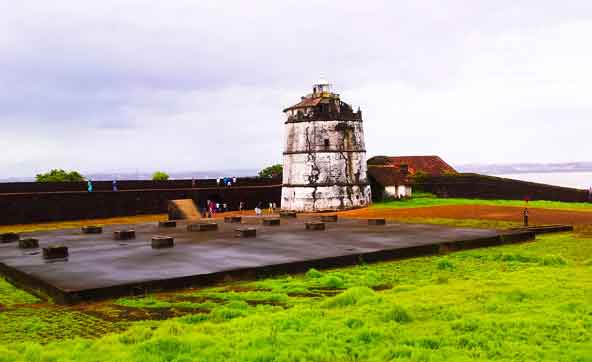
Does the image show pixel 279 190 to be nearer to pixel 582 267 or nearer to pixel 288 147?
pixel 288 147

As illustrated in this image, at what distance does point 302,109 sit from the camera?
37.4 m

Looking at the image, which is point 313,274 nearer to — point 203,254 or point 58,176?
point 203,254

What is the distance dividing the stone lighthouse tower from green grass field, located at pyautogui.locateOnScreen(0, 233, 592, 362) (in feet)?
82.1

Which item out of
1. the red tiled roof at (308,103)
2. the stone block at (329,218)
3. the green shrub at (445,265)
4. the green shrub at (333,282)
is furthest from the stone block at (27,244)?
the red tiled roof at (308,103)

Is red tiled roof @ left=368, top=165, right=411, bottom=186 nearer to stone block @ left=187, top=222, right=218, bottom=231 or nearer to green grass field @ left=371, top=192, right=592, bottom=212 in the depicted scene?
green grass field @ left=371, top=192, right=592, bottom=212

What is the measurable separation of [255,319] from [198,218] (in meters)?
19.5

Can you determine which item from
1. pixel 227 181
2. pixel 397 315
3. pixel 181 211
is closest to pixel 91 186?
pixel 227 181

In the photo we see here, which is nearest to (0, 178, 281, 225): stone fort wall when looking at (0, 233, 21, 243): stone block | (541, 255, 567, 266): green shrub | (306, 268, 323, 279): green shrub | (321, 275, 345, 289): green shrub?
(0, 233, 21, 243): stone block

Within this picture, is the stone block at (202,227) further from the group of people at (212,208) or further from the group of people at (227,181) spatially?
the group of people at (227,181)

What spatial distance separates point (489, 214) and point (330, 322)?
2317 centimetres

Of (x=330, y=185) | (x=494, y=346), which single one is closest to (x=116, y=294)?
(x=494, y=346)

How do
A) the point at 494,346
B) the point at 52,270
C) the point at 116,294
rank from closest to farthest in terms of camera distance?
the point at 494,346 < the point at 116,294 < the point at 52,270

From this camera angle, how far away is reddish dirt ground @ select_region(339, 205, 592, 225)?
25469 millimetres

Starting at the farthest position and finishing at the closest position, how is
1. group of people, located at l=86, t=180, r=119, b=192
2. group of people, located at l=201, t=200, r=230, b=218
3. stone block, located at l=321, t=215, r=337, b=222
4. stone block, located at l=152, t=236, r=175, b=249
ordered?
1. group of people, located at l=86, t=180, r=119, b=192
2. group of people, located at l=201, t=200, r=230, b=218
3. stone block, located at l=321, t=215, r=337, b=222
4. stone block, located at l=152, t=236, r=175, b=249
